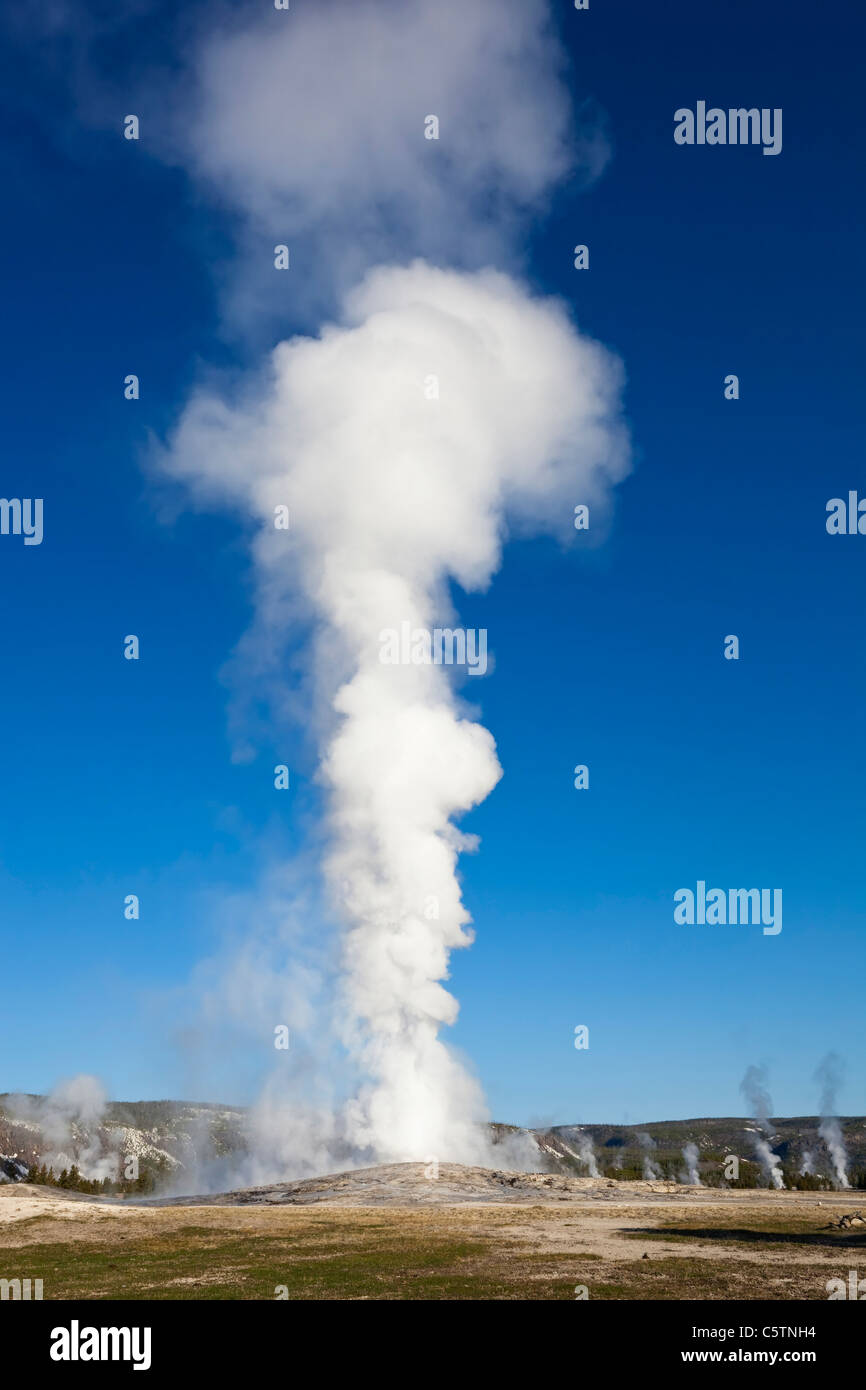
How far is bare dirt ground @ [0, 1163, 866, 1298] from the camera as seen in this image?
36750 millimetres

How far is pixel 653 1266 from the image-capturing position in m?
41.2

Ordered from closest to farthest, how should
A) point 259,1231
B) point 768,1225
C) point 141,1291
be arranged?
point 141,1291, point 259,1231, point 768,1225

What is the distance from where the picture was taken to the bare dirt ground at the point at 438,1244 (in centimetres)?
3675

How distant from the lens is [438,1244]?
5100 centimetres

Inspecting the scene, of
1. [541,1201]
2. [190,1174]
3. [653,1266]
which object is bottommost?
[190,1174]

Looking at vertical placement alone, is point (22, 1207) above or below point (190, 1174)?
above

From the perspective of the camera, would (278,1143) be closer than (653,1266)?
No
